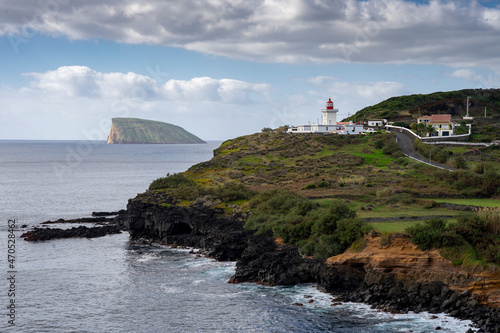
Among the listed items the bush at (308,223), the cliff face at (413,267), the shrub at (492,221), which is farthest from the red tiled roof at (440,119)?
the cliff face at (413,267)

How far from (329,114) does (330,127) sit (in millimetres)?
3955

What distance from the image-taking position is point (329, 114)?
105 meters

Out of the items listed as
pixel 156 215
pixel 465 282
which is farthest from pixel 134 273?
pixel 465 282

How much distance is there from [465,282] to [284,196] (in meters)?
23.8

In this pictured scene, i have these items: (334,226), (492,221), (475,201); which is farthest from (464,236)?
(475,201)

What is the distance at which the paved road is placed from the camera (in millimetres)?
70731

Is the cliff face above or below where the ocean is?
above

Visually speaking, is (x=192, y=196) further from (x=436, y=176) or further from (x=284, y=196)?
(x=436, y=176)

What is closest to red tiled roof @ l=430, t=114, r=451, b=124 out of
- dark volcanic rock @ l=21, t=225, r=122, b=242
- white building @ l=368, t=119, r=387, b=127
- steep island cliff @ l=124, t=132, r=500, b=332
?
white building @ l=368, t=119, r=387, b=127

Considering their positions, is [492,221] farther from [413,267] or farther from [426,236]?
[413,267]

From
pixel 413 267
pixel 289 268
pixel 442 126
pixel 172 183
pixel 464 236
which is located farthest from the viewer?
pixel 442 126

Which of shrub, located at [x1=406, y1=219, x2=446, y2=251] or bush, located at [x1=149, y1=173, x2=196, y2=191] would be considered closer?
shrub, located at [x1=406, y1=219, x2=446, y2=251]

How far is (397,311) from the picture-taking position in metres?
31.2

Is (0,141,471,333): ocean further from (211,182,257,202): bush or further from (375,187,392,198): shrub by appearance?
(375,187,392,198): shrub
